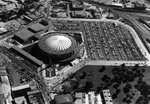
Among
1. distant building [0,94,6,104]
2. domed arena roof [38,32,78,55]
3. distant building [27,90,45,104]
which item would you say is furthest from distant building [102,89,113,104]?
distant building [0,94,6,104]

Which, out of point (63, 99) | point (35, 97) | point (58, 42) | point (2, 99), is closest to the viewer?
point (2, 99)

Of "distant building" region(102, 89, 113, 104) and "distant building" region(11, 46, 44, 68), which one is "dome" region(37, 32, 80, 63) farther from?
"distant building" region(102, 89, 113, 104)

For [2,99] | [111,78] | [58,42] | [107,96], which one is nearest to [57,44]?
[58,42]

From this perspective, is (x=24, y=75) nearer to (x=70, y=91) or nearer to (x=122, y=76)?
(x=70, y=91)

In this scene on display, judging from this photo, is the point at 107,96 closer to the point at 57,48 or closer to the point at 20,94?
the point at 57,48

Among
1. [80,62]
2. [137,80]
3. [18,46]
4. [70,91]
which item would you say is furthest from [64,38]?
[137,80]
